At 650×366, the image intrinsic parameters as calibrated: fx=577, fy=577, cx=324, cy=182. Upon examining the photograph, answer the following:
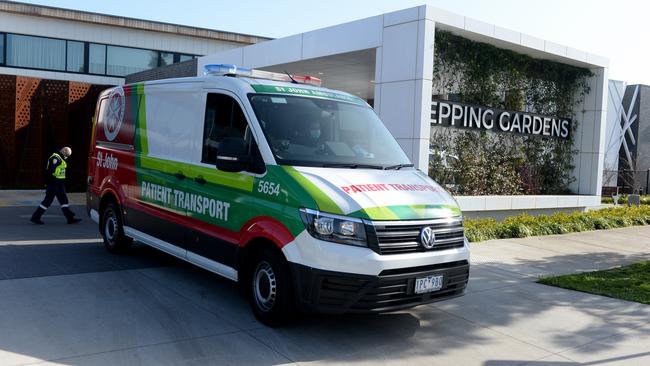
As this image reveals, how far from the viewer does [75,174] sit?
1984cm

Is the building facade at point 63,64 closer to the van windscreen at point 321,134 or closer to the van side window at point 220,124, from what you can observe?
the van side window at point 220,124

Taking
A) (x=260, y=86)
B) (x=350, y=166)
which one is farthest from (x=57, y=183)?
(x=350, y=166)

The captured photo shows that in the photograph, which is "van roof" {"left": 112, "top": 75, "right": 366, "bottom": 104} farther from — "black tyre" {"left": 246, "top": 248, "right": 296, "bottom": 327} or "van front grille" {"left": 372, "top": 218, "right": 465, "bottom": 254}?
"van front grille" {"left": 372, "top": 218, "right": 465, "bottom": 254}

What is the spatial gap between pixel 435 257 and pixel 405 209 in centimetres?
53

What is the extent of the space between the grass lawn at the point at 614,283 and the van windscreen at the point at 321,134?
3148mm

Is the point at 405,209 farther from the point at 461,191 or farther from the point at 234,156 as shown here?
the point at 461,191

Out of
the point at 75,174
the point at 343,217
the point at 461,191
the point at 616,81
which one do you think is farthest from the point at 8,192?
the point at 616,81

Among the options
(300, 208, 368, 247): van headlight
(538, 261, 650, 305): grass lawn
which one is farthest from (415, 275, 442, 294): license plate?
(538, 261, 650, 305): grass lawn

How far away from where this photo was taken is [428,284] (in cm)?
513

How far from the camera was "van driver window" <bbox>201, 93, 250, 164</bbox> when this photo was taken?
19.4 feet

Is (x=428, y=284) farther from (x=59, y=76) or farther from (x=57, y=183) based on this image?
(x=59, y=76)

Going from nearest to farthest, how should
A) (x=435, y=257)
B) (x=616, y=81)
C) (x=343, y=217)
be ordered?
1. (x=343, y=217)
2. (x=435, y=257)
3. (x=616, y=81)

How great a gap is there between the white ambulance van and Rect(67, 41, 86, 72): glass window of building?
19801 millimetres

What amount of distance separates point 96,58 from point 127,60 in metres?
1.30
